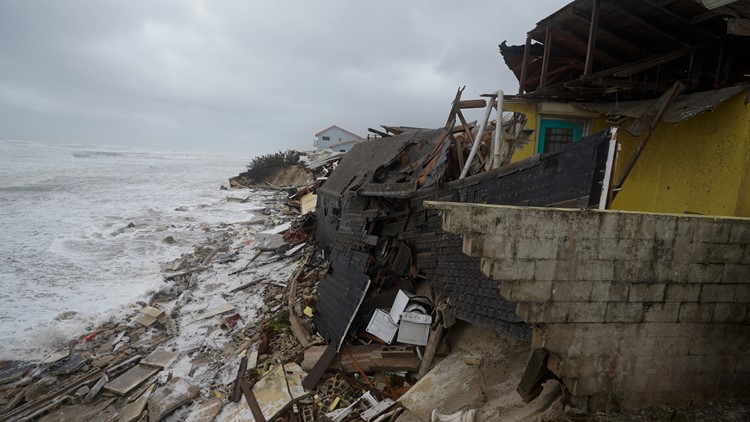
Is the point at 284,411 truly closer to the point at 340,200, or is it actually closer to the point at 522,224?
the point at 522,224

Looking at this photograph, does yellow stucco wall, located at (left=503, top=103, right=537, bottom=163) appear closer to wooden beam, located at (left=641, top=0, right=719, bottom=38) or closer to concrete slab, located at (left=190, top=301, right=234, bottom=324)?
wooden beam, located at (left=641, top=0, right=719, bottom=38)

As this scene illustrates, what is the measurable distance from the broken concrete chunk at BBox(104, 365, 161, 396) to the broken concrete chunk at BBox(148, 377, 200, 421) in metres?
0.57

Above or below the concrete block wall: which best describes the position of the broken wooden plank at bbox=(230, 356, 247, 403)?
below

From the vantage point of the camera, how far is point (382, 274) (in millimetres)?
7145

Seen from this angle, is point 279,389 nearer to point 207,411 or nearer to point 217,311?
point 207,411

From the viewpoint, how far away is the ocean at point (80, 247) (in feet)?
30.1

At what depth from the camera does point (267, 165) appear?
40.4 m

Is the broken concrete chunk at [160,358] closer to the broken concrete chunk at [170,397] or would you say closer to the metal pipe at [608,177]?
the broken concrete chunk at [170,397]

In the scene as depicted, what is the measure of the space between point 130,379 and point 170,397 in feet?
4.07

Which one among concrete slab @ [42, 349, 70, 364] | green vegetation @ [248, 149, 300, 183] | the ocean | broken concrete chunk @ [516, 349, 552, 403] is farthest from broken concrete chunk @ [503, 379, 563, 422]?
green vegetation @ [248, 149, 300, 183]

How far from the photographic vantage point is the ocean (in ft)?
30.1

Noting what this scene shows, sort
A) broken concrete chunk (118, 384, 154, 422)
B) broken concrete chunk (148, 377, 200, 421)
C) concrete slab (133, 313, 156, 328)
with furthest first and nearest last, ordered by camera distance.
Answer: concrete slab (133, 313, 156, 328), broken concrete chunk (148, 377, 200, 421), broken concrete chunk (118, 384, 154, 422)

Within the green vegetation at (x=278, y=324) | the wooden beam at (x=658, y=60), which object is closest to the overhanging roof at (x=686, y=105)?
the wooden beam at (x=658, y=60)

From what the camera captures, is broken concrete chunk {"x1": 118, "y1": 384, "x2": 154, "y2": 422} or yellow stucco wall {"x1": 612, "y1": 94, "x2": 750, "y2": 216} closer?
yellow stucco wall {"x1": 612, "y1": 94, "x2": 750, "y2": 216}
